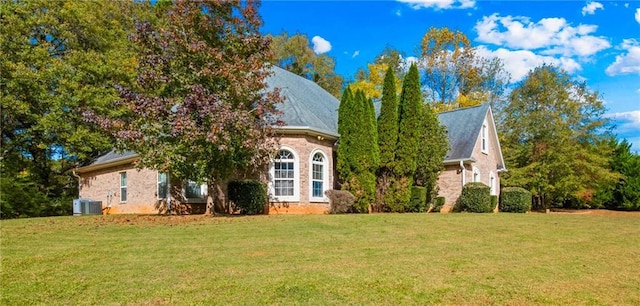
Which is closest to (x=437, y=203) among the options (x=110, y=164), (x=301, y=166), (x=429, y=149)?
(x=429, y=149)

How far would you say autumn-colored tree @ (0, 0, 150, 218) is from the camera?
20.5m

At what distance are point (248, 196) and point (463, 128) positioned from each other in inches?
496

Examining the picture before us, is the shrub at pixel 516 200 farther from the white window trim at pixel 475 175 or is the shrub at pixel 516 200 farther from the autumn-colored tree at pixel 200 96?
the autumn-colored tree at pixel 200 96

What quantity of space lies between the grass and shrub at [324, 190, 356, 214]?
5.91 meters

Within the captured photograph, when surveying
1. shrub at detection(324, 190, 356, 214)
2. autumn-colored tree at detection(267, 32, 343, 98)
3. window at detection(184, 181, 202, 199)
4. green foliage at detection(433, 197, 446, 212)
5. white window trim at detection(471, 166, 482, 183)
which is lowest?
green foliage at detection(433, 197, 446, 212)

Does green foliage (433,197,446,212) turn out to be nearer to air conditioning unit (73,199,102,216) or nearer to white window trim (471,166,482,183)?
white window trim (471,166,482,183)

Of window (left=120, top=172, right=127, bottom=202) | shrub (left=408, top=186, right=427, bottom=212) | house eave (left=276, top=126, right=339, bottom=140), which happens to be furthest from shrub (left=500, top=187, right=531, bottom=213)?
window (left=120, top=172, right=127, bottom=202)

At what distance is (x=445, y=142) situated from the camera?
1873cm

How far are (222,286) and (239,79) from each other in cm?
867

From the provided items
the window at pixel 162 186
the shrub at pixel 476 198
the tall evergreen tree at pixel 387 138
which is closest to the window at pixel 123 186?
the window at pixel 162 186

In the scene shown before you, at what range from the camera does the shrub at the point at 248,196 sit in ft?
49.2

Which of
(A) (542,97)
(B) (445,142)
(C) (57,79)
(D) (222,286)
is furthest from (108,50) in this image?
(A) (542,97)

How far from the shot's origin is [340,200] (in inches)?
632

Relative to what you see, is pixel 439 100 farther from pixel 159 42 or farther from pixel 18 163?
pixel 18 163
